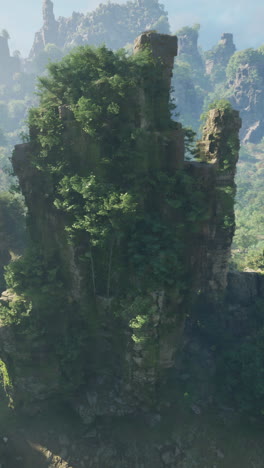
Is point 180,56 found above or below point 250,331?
above

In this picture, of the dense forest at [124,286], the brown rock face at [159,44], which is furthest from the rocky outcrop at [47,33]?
the dense forest at [124,286]

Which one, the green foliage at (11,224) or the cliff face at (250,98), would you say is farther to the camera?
the cliff face at (250,98)

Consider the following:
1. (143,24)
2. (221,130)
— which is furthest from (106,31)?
(221,130)

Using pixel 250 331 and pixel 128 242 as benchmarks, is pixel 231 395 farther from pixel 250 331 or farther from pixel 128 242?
pixel 128 242

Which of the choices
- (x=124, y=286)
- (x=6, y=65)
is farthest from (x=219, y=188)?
(x=6, y=65)

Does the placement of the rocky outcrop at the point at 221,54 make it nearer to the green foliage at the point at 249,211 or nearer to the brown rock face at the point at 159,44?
the green foliage at the point at 249,211

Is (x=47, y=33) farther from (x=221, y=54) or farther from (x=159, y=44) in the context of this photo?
(x=159, y=44)
